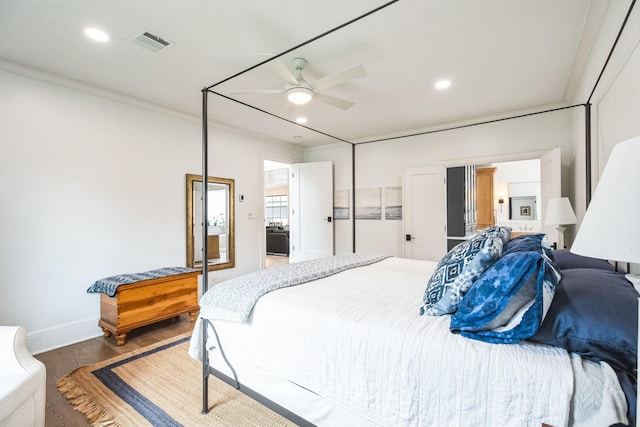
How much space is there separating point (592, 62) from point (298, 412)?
332 centimetres

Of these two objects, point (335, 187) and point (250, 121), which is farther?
point (335, 187)

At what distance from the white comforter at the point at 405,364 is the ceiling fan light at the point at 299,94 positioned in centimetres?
165

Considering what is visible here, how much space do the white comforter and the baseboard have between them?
223cm

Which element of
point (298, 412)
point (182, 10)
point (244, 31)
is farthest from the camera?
point (244, 31)

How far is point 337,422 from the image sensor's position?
1.38 metres

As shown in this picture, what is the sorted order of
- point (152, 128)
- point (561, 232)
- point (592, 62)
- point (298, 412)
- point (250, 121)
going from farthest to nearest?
point (250, 121) → point (152, 128) → point (561, 232) → point (592, 62) → point (298, 412)

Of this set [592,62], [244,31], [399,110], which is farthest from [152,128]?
[592,62]

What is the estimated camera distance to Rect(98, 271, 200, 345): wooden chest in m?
2.92

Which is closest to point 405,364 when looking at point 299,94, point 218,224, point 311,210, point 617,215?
point 617,215

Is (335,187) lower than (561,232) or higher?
higher

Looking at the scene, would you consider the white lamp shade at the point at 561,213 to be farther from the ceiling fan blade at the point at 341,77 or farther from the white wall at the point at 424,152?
the ceiling fan blade at the point at 341,77

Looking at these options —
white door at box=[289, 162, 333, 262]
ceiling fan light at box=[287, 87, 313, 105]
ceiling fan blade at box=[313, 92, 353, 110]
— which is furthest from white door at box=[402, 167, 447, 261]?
ceiling fan light at box=[287, 87, 313, 105]

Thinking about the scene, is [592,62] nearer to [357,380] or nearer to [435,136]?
A: [435,136]

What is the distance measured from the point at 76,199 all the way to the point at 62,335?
1.34 meters
